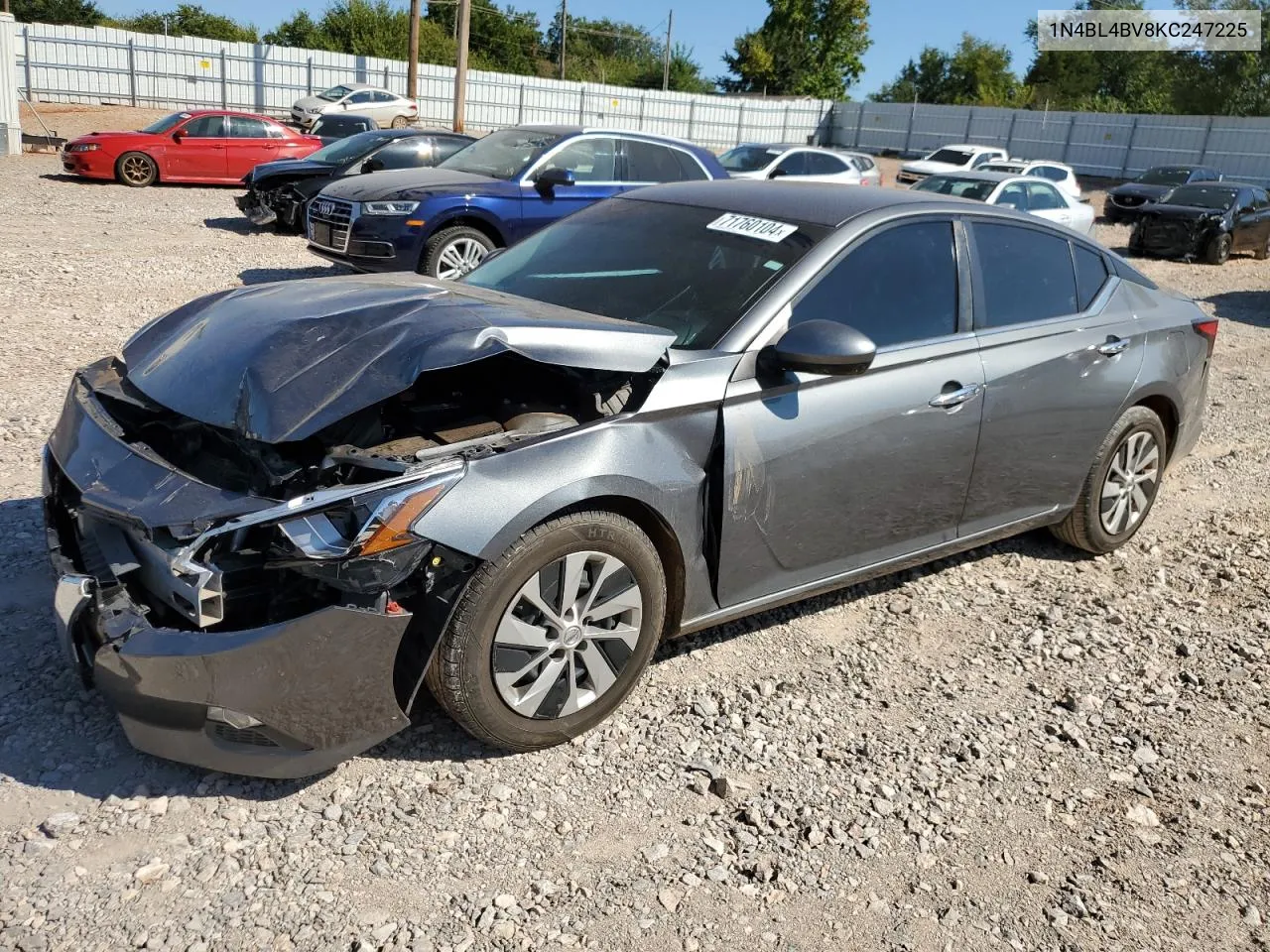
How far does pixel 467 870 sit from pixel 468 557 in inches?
32.5

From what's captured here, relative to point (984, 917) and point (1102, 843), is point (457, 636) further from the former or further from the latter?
point (1102, 843)

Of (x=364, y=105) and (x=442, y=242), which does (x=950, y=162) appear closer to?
(x=364, y=105)

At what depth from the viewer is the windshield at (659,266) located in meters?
3.90

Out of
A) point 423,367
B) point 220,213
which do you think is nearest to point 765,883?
point 423,367

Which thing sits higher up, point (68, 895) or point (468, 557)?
point (468, 557)

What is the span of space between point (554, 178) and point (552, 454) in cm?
696

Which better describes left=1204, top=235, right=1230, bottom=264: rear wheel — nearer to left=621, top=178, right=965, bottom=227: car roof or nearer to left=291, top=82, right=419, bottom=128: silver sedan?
left=621, top=178, right=965, bottom=227: car roof

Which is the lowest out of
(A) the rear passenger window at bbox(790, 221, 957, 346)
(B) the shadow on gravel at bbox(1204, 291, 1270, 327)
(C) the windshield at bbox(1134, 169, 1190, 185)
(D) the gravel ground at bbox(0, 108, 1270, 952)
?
(D) the gravel ground at bbox(0, 108, 1270, 952)

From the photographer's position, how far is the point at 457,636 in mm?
3049

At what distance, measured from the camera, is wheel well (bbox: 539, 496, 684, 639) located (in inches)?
130

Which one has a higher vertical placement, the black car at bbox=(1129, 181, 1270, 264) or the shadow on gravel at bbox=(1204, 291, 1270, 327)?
the black car at bbox=(1129, 181, 1270, 264)

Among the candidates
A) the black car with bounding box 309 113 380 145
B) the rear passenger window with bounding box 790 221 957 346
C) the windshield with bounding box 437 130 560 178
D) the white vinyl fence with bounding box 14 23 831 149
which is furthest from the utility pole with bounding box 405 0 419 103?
the rear passenger window with bounding box 790 221 957 346

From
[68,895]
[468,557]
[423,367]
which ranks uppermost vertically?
[423,367]

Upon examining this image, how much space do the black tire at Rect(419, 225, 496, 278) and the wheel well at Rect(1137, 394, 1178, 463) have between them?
21.4 ft
